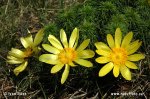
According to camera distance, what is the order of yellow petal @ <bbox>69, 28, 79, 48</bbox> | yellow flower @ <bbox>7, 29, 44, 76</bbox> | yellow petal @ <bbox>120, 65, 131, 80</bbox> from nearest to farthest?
yellow petal @ <bbox>120, 65, 131, 80</bbox> < yellow petal @ <bbox>69, 28, 79, 48</bbox> < yellow flower @ <bbox>7, 29, 44, 76</bbox>

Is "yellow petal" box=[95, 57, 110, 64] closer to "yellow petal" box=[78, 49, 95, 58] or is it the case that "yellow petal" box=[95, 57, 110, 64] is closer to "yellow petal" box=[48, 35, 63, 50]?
"yellow petal" box=[78, 49, 95, 58]

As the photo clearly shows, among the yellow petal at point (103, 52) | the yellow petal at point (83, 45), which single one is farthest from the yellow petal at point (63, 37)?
the yellow petal at point (103, 52)

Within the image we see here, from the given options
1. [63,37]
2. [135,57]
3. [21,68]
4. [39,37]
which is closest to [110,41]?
[135,57]

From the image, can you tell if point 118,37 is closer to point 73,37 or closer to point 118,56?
point 118,56

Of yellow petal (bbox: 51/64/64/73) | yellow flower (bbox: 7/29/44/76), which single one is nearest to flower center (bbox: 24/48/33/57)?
yellow flower (bbox: 7/29/44/76)

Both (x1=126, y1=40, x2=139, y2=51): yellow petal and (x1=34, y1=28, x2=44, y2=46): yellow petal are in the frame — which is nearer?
(x1=126, y1=40, x2=139, y2=51): yellow petal

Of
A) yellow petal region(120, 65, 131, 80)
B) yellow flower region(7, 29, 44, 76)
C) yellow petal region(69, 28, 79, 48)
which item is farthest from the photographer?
yellow flower region(7, 29, 44, 76)

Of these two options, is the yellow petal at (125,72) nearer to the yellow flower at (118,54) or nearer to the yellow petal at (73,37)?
the yellow flower at (118,54)
